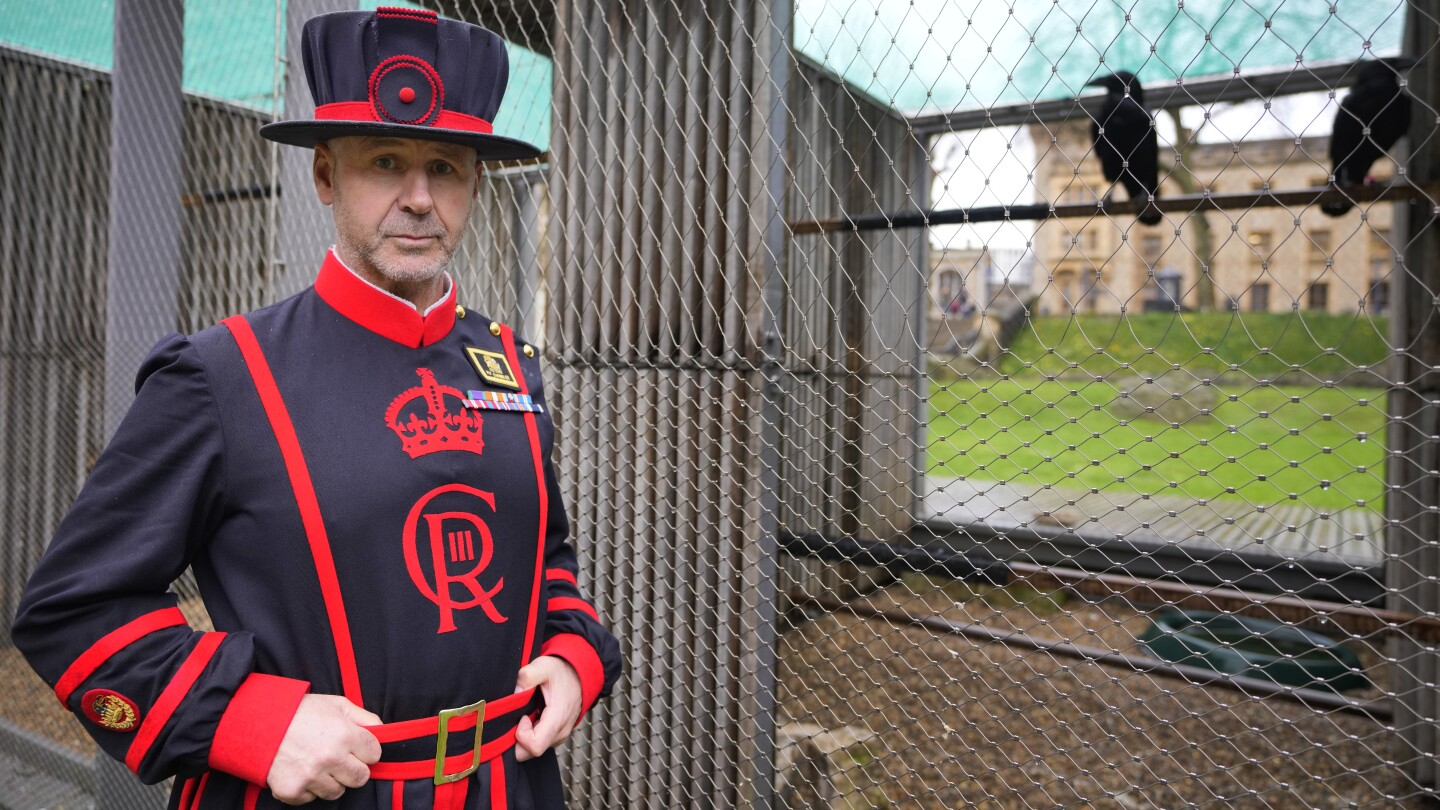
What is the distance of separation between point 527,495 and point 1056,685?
3944 mm

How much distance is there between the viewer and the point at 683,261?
2.29 metres

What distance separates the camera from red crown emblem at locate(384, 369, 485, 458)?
120 cm

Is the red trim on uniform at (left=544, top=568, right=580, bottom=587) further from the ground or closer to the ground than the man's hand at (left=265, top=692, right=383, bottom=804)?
further from the ground

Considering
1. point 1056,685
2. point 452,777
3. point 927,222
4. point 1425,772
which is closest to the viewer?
point 452,777

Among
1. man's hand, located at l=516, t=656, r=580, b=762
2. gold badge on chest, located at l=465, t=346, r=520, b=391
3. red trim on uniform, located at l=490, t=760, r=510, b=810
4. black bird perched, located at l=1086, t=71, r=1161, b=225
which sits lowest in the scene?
red trim on uniform, located at l=490, t=760, r=510, b=810

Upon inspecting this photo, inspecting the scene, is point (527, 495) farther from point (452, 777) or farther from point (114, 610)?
point (114, 610)

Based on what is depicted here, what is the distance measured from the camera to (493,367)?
1.38 metres

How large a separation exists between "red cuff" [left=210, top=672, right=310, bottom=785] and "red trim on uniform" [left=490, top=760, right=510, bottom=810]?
0.93 feet

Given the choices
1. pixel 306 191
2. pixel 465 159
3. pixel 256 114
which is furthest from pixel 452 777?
pixel 256 114

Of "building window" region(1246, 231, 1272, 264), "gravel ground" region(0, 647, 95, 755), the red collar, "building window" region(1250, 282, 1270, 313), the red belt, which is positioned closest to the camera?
the red belt

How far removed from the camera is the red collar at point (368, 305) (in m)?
1.25

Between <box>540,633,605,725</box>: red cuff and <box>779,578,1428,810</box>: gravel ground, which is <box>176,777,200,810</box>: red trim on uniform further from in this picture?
<box>779,578,1428,810</box>: gravel ground

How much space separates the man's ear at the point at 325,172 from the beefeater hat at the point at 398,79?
2cm

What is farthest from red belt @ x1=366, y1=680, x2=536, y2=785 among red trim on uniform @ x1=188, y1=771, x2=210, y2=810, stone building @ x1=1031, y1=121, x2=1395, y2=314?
stone building @ x1=1031, y1=121, x2=1395, y2=314
